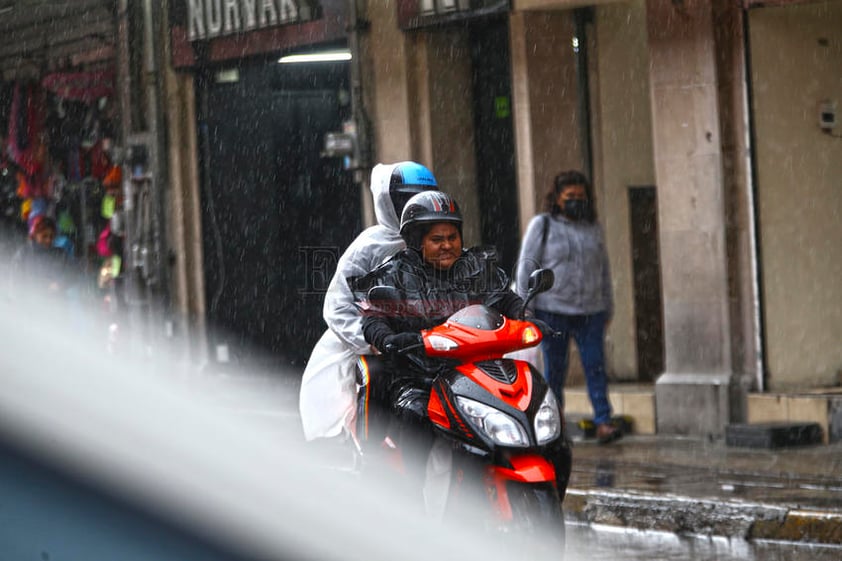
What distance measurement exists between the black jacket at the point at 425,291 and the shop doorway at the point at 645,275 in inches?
291

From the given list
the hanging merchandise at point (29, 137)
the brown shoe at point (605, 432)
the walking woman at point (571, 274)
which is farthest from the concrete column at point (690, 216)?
the hanging merchandise at point (29, 137)

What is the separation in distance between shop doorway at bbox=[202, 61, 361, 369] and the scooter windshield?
36.2 feet

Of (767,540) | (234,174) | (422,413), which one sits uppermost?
(234,174)

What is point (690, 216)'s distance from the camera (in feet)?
39.6

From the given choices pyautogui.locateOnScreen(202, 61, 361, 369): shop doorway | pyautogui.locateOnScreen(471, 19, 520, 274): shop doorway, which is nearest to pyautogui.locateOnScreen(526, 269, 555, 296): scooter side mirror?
pyautogui.locateOnScreen(471, 19, 520, 274): shop doorway

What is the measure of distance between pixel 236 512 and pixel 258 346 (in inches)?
595

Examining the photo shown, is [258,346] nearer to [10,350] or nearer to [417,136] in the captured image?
[417,136]

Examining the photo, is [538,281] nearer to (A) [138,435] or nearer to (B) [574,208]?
(A) [138,435]

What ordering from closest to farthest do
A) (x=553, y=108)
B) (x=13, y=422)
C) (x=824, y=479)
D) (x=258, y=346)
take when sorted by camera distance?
1. (x=13, y=422)
2. (x=824, y=479)
3. (x=553, y=108)
4. (x=258, y=346)

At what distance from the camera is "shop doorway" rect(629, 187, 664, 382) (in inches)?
542

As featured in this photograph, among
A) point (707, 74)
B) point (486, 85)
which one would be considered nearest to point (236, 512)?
point (707, 74)

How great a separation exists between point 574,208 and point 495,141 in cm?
369

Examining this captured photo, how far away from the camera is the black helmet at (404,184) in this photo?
6645mm

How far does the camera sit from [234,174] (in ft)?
60.0
